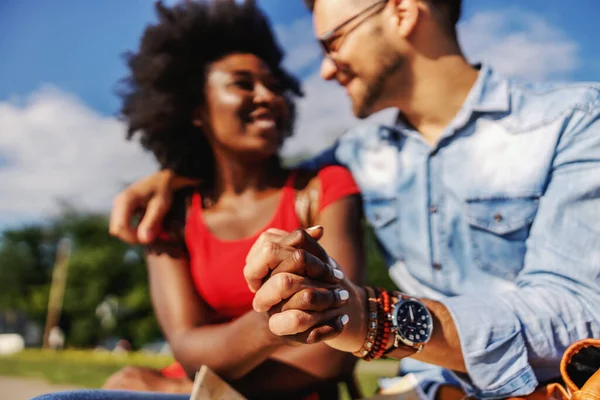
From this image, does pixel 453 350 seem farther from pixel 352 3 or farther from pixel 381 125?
pixel 352 3

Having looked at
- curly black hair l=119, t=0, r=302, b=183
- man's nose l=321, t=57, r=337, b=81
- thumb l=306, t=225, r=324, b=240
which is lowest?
thumb l=306, t=225, r=324, b=240

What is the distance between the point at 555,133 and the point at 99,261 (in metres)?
29.2

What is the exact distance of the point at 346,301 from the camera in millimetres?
Answer: 1210

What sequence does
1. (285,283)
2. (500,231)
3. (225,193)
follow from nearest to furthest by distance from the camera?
(285,283), (500,231), (225,193)

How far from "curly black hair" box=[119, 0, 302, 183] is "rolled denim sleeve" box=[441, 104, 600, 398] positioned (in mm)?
1296

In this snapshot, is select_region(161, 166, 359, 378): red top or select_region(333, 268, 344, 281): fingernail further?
select_region(161, 166, 359, 378): red top

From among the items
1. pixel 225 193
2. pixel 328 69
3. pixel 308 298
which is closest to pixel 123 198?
pixel 225 193

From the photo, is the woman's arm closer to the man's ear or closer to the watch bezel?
the watch bezel

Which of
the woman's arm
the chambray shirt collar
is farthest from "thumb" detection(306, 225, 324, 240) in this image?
the chambray shirt collar

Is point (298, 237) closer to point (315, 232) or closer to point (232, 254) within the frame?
point (315, 232)

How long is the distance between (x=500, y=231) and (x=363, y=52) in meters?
0.76

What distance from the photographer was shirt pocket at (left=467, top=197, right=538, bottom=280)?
5.37 ft

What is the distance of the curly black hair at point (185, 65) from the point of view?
236 centimetres

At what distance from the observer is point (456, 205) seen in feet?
5.82
